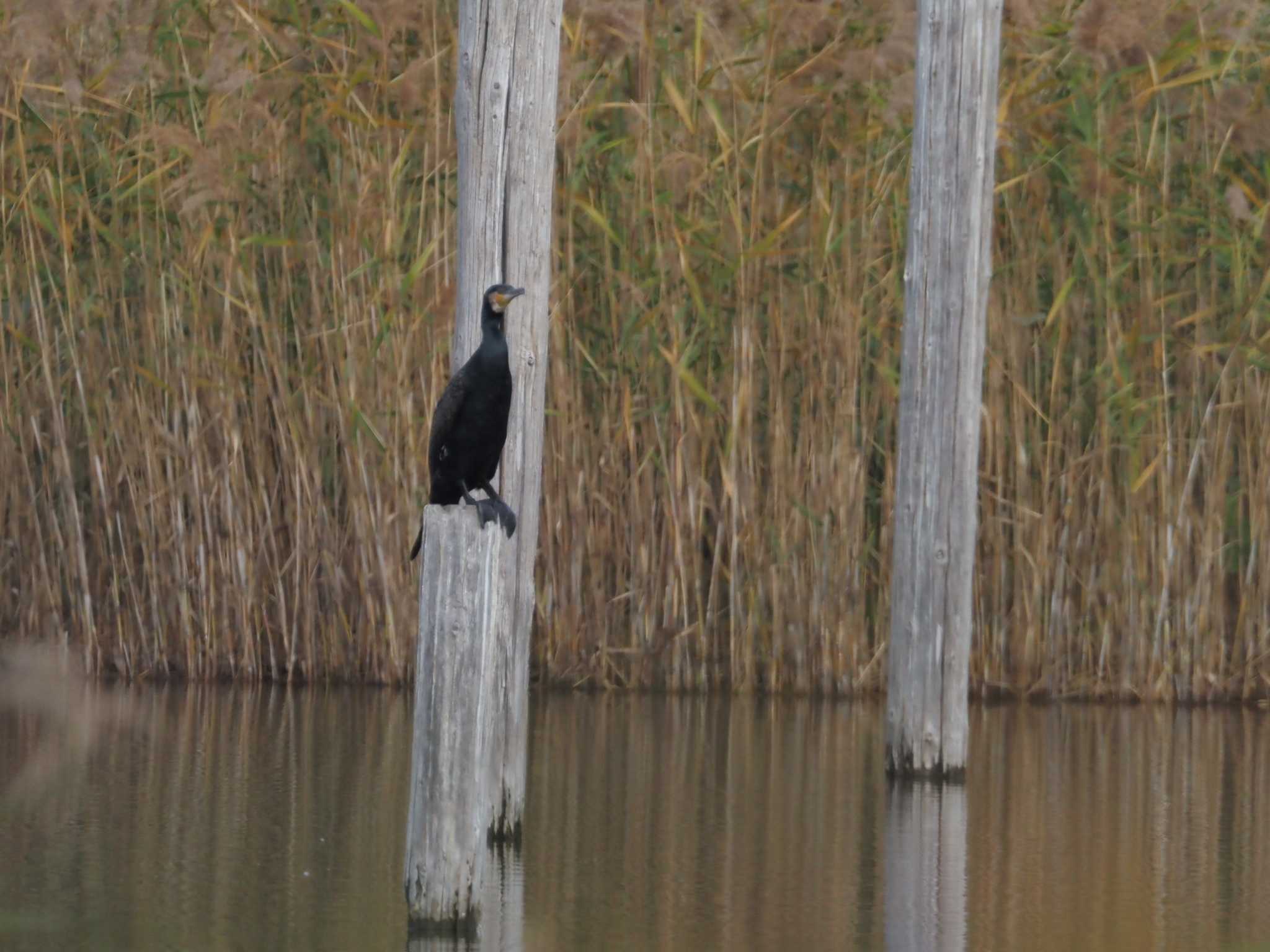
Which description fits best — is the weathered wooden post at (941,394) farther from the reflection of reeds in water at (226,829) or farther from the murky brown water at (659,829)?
the reflection of reeds in water at (226,829)

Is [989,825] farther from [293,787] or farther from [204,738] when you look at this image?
[204,738]

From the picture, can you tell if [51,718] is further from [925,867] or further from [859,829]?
[925,867]

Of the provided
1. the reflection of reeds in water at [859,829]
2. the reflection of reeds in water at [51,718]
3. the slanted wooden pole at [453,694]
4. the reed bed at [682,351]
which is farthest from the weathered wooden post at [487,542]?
the reed bed at [682,351]

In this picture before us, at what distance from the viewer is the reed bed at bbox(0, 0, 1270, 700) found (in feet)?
33.2

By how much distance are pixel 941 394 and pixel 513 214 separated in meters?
2.31

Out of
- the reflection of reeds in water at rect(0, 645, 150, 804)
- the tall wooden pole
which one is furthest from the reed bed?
the tall wooden pole

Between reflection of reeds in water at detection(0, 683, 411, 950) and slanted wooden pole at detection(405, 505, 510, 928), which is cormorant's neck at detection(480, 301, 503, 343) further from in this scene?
reflection of reeds in water at detection(0, 683, 411, 950)

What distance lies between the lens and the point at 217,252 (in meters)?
10.4

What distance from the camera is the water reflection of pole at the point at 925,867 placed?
573cm

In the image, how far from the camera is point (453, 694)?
207 inches

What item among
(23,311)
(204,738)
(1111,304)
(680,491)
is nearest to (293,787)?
(204,738)

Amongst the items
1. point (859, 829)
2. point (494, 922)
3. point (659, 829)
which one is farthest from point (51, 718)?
point (494, 922)

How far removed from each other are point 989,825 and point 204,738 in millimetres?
3357

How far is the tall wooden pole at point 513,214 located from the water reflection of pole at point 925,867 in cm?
126
